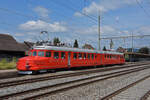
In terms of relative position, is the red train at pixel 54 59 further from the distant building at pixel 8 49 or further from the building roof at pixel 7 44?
the building roof at pixel 7 44

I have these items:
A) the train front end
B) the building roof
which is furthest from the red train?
the building roof

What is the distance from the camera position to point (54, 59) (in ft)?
58.6

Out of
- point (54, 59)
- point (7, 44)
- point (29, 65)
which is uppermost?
point (7, 44)

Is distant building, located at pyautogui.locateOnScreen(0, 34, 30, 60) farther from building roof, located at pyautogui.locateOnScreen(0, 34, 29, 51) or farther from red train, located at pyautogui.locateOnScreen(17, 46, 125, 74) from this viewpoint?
red train, located at pyautogui.locateOnScreen(17, 46, 125, 74)

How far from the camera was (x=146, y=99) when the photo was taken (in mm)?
8133

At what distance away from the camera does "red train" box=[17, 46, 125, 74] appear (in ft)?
51.7

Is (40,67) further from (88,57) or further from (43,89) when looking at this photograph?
(88,57)

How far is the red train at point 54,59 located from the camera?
51.7 ft

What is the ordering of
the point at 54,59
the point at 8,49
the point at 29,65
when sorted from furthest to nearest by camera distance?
the point at 8,49
the point at 54,59
the point at 29,65

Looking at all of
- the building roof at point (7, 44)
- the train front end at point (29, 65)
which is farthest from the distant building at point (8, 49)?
the train front end at point (29, 65)

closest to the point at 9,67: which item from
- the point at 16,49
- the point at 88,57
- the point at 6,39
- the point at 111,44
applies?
the point at 88,57

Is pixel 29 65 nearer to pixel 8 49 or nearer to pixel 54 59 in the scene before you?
pixel 54 59

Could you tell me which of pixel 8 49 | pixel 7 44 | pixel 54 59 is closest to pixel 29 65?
pixel 54 59

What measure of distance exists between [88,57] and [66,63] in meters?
5.32
